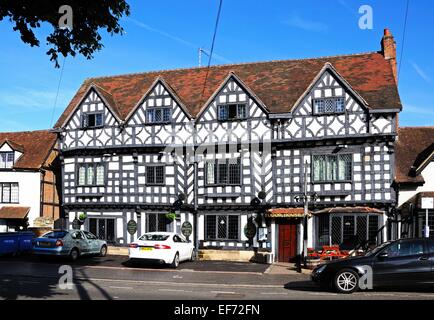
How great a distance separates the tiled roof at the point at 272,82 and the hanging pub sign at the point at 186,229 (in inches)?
238

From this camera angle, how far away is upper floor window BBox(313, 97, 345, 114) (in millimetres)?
22406

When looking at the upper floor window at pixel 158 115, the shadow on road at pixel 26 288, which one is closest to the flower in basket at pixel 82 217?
the upper floor window at pixel 158 115

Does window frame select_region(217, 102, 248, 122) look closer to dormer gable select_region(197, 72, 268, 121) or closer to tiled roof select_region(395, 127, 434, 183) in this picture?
dormer gable select_region(197, 72, 268, 121)

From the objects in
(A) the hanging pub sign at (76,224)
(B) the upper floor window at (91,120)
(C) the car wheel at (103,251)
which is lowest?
(C) the car wheel at (103,251)

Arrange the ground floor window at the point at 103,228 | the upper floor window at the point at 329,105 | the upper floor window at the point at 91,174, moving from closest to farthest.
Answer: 1. the upper floor window at the point at 329,105
2. the ground floor window at the point at 103,228
3. the upper floor window at the point at 91,174

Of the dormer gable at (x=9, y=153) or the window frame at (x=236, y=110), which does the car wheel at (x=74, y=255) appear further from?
the dormer gable at (x=9, y=153)

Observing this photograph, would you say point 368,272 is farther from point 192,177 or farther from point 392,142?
point 192,177

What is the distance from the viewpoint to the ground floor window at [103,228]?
85.3ft

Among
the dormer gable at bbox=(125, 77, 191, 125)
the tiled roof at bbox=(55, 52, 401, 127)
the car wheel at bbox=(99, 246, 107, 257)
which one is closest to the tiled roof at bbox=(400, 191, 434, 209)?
the tiled roof at bbox=(55, 52, 401, 127)

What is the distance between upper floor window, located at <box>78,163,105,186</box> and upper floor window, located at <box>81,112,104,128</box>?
236cm

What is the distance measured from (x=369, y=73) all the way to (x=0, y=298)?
20575mm

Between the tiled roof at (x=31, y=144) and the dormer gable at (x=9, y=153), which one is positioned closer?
the tiled roof at (x=31, y=144)

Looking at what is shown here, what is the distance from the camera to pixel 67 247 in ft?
67.6
